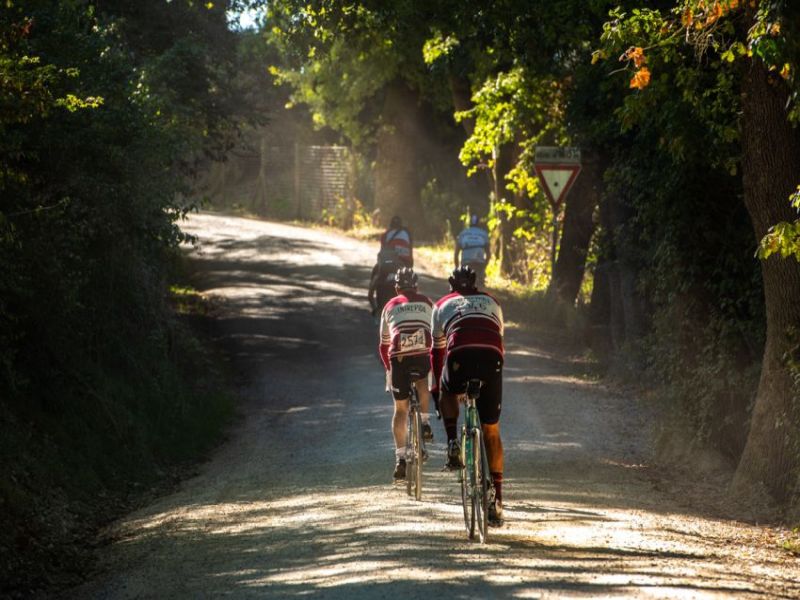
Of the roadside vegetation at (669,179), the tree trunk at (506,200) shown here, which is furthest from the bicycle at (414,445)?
the tree trunk at (506,200)

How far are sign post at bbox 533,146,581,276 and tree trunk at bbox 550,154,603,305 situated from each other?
291 cm

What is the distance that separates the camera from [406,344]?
38.5 feet

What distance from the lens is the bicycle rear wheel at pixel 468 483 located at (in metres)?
9.73

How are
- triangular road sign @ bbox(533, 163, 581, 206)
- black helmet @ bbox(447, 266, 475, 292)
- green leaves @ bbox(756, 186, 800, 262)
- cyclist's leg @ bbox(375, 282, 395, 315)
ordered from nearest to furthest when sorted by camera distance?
green leaves @ bbox(756, 186, 800, 262) → black helmet @ bbox(447, 266, 475, 292) → triangular road sign @ bbox(533, 163, 581, 206) → cyclist's leg @ bbox(375, 282, 395, 315)

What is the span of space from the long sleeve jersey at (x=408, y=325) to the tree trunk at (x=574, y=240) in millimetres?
13079

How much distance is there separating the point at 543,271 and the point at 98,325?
1641cm

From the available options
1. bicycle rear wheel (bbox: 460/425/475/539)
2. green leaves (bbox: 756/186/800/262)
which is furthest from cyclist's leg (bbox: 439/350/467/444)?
green leaves (bbox: 756/186/800/262)

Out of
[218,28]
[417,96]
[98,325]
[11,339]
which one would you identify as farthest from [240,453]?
[417,96]

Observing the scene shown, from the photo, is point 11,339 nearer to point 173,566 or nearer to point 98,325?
point 98,325

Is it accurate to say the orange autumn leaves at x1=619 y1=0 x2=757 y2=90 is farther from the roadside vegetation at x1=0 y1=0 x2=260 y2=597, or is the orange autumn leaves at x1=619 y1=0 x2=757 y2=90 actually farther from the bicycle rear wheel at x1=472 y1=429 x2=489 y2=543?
the roadside vegetation at x1=0 y1=0 x2=260 y2=597

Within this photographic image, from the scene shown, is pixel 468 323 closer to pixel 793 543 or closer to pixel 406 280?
pixel 406 280

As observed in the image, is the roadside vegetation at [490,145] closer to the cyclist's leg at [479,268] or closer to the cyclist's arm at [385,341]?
the cyclist's leg at [479,268]

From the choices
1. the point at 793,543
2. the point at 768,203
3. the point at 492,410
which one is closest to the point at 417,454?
the point at 492,410

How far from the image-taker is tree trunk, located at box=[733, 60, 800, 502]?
38.0ft
